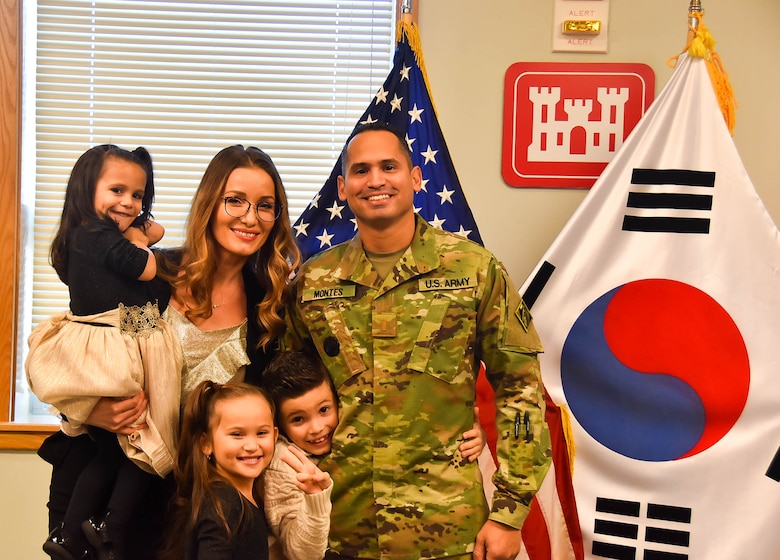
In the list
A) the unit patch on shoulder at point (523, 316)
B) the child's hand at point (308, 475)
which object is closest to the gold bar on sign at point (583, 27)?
the unit patch on shoulder at point (523, 316)

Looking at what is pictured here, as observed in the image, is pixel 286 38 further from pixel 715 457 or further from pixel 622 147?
pixel 715 457

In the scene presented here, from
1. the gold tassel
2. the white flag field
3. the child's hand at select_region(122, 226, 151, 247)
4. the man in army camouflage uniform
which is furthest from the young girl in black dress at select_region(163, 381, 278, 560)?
the gold tassel

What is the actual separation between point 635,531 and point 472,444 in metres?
0.91

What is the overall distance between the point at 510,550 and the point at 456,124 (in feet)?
5.24

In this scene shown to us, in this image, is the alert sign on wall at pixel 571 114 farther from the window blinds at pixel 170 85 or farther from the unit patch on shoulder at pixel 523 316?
the unit patch on shoulder at pixel 523 316

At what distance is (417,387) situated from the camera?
1694mm

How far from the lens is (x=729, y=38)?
266cm

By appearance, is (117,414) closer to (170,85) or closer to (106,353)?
(106,353)

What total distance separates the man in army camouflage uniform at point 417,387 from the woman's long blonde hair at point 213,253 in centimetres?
12

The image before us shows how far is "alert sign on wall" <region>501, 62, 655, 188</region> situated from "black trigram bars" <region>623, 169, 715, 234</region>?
314mm

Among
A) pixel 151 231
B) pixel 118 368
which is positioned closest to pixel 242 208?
pixel 151 231

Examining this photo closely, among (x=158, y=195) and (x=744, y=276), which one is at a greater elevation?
(x=158, y=195)

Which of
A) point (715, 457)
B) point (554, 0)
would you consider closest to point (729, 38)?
point (554, 0)

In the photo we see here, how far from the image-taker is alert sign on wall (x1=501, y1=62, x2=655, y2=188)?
8.70 feet
